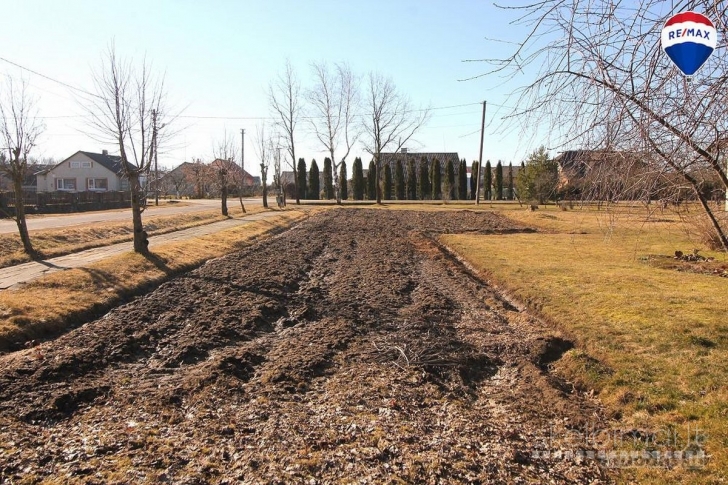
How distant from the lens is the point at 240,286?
425 inches

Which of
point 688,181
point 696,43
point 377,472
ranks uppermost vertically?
point 696,43

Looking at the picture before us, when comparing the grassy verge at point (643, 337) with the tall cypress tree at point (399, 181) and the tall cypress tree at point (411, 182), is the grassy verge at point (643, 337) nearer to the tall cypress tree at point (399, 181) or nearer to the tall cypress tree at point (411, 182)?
the tall cypress tree at point (399, 181)

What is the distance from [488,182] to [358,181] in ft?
57.6

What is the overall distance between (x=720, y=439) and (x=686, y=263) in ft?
35.6

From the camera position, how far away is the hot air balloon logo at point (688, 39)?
2619 millimetres

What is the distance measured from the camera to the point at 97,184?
6331 centimetres

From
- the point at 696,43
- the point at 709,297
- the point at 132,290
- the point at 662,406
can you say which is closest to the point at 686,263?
the point at 709,297

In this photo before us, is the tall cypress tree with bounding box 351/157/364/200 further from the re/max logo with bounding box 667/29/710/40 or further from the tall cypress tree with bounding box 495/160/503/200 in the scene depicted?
the re/max logo with bounding box 667/29/710/40

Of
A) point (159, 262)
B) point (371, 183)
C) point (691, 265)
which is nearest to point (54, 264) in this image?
point (159, 262)

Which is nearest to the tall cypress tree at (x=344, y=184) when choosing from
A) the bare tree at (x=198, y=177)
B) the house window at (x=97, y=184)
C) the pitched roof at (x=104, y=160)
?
the bare tree at (x=198, y=177)

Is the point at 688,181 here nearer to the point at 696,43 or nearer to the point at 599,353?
the point at 696,43

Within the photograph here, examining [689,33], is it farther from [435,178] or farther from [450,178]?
[435,178]

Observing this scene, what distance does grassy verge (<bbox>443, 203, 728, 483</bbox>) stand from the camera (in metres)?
4.18

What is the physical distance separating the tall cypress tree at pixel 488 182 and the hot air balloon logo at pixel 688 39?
221ft
